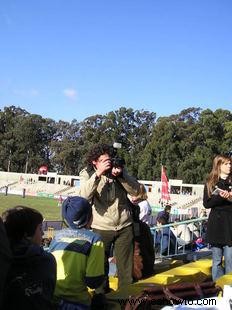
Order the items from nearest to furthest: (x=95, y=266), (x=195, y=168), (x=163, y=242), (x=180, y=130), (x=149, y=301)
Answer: (x=95, y=266)
(x=149, y=301)
(x=163, y=242)
(x=195, y=168)
(x=180, y=130)

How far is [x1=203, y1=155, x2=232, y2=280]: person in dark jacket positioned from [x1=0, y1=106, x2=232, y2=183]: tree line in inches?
1937

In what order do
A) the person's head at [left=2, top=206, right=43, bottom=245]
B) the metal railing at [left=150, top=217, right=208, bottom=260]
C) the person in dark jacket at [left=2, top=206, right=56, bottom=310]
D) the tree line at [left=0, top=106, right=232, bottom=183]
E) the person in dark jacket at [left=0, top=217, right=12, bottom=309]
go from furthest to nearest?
the tree line at [left=0, top=106, right=232, bottom=183] < the metal railing at [left=150, top=217, right=208, bottom=260] < the person's head at [left=2, top=206, right=43, bottom=245] < the person in dark jacket at [left=2, top=206, right=56, bottom=310] < the person in dark jacket at [left=0, top=217, right=12, bottom=309]

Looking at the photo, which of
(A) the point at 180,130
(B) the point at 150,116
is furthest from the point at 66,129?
(A) the point at 180,130

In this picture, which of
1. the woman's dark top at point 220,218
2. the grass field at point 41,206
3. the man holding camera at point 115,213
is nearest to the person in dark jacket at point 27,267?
the man holding camera at point 115,213

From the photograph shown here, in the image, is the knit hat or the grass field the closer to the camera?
the knit hat

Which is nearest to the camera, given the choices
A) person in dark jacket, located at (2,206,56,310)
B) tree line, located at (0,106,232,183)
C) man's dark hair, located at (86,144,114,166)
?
person in dark jacket, located at (2,206,56,310)

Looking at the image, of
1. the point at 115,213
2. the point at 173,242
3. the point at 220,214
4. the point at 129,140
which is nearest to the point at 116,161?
the point at 115,213

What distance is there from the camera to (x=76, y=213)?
133 inches

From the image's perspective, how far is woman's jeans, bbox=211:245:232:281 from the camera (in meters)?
5.21

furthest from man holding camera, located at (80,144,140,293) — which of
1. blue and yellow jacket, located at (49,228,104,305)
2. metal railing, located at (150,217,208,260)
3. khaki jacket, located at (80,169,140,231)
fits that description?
metal railing, located at (150,217,208,260)

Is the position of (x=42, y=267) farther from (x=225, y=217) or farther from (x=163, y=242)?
(x=163, y=242)

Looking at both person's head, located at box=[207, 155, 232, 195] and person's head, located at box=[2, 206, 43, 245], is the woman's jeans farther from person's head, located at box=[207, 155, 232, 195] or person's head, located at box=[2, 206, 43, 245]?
person's head, located at box=[2, 206, 43, 245]

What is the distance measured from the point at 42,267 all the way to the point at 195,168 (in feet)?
213

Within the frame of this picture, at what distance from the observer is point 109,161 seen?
4.46 meters
